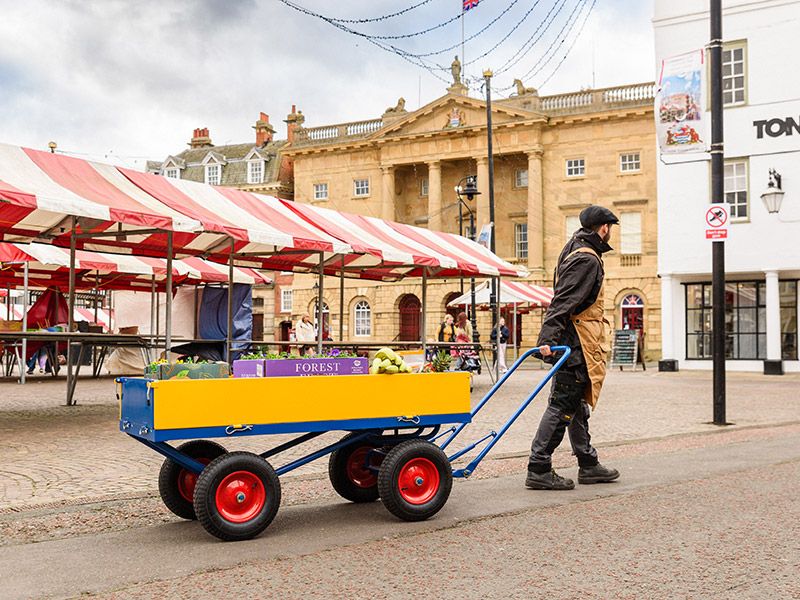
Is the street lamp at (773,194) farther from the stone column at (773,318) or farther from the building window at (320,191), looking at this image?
the building window at (320,191)

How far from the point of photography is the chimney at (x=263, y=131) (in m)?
69.9

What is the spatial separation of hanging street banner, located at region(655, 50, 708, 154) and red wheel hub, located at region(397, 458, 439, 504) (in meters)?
8.96

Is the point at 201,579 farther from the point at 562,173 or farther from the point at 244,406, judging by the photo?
the point at 562,173

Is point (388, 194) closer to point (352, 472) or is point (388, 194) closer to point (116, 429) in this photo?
point (116, 429)

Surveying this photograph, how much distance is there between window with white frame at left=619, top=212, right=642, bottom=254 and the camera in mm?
48969

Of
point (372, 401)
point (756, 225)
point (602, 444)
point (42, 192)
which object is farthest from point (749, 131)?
point (372, 401)

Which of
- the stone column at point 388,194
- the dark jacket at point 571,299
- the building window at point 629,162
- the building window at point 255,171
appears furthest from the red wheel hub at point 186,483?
the building window at point 255,171

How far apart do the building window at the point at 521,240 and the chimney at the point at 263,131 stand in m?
23.7

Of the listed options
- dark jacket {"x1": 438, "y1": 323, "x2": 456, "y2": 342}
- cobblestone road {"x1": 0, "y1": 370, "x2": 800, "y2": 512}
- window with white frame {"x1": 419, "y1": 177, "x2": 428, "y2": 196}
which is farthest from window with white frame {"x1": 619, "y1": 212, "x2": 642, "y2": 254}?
dark jacket {"x1": 438, "y1": 323, "x2": 456, "y2": 342}

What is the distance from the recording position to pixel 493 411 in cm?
1397

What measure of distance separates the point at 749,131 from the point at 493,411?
1555 centimetres

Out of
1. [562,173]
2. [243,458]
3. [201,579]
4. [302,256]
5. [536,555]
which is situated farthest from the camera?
[562,173]

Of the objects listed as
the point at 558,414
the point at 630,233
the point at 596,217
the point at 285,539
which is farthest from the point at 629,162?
the point at 285,539

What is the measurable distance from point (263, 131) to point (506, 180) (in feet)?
76.4
